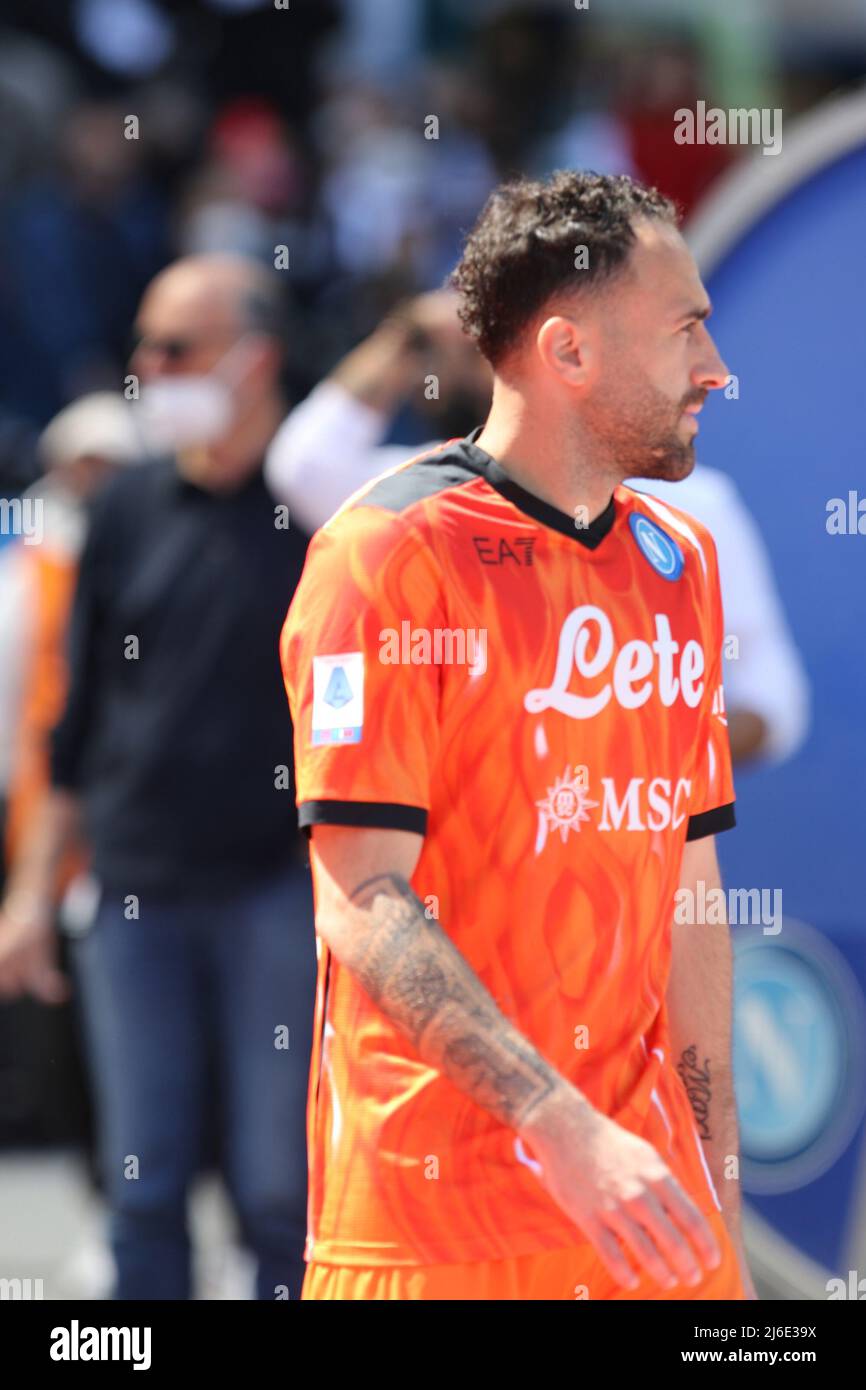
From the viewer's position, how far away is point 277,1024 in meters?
4.35

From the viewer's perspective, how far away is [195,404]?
15.2 ft

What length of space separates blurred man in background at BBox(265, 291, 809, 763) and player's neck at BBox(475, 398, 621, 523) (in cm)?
151

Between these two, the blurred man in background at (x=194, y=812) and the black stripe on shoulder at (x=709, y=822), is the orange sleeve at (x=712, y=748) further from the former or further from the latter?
the blurred man in background at (x=194, y=812)

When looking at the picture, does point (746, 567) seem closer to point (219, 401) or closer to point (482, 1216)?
point (219, 401)

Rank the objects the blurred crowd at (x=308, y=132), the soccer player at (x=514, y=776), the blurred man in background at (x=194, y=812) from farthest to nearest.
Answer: the blurred crowd at (x=308, y=132), the blurred man in background at (x=194, y=812), the soccer player at (x=514, y=776)

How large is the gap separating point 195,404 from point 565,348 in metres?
1.90

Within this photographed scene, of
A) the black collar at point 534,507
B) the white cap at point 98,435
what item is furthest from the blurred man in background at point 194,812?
the black collar at point 534,507

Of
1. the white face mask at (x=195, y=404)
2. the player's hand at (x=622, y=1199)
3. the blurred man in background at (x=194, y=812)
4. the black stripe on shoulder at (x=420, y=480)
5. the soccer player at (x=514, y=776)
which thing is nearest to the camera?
the player's hand at (x=622, y=1199)

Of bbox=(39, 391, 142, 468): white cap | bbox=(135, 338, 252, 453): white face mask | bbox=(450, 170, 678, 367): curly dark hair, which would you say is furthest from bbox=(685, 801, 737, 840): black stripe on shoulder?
bbox=(39, 391, 142, 468): white cap

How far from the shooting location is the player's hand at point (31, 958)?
4891 millimetres

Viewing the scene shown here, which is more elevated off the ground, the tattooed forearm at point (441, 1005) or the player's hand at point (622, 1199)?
the tattooed forearm at point (441, 1005)

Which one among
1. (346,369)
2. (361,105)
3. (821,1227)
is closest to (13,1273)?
(821,1227)

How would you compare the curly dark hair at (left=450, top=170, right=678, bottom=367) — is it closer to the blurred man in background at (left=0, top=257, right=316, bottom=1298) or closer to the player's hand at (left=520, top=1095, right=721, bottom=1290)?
the player's hand at (left=520, top=1095, right=721, bottom=1290)

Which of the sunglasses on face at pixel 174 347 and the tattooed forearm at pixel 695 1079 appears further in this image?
the sunglasses on face at pixel 174 347
